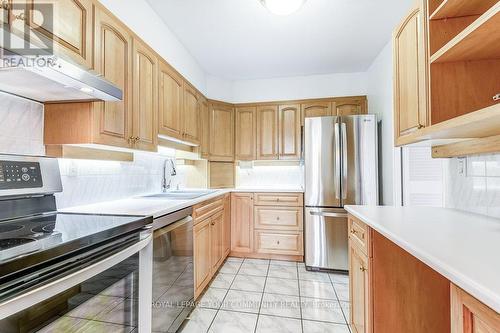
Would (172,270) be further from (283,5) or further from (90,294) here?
(283,5)

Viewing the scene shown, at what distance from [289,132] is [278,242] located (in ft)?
5.02

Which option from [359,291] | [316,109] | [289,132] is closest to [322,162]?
[289,132]

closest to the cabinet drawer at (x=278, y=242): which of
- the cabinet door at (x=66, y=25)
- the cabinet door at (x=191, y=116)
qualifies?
the cabinet door at (x=191, y=116)

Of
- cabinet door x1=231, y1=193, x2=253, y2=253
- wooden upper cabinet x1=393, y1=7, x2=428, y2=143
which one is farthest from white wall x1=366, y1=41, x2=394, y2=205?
cabinet door x1=231, y1=193, x2=253, y2=253

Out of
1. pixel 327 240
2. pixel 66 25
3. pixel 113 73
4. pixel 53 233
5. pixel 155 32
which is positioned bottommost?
pixel 327 240

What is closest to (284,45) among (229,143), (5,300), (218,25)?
(218,25)

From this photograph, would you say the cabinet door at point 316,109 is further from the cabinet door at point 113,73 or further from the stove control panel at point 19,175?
the stove control panel at point 19,175

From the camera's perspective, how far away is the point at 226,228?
3.09 m

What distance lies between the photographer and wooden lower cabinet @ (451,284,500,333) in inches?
23.0

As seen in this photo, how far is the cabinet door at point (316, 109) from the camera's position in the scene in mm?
3449

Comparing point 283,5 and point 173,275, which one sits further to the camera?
point 283,5

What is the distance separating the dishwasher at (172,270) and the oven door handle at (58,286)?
0.37 m

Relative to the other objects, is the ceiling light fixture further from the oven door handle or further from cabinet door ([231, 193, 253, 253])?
cabinet door ([231, 193, 253, 253])

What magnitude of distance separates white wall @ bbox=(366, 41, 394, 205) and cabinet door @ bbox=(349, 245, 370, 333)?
1237 mm
